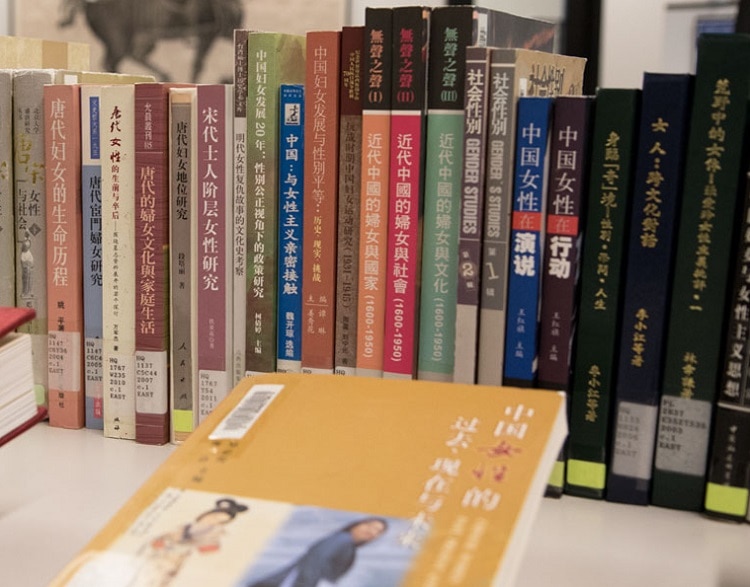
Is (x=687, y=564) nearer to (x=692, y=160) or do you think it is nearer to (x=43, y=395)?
(x=692, y=160)

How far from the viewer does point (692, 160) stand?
625 millimetres

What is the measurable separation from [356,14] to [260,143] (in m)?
1.22

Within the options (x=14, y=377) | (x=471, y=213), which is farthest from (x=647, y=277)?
(x=14, y=377)

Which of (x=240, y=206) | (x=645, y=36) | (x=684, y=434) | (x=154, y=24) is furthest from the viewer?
(x=154, y=24)

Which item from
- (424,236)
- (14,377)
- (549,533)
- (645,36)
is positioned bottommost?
(549,533)

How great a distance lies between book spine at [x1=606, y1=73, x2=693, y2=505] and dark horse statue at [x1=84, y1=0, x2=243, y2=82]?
1.47 m

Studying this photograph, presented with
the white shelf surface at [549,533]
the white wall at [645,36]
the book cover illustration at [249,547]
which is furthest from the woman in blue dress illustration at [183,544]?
the white wall at [645,36]

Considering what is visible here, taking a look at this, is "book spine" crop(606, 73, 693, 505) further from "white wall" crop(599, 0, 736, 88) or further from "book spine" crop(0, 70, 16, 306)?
"white wall" crop(599, 0, 736, 88)

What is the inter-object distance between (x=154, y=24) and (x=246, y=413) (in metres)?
1.64

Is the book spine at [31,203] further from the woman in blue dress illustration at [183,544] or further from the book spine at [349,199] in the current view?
the woman in blue dress illustration at [183,544]

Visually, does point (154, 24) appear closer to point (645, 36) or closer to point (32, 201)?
point (645, 36)

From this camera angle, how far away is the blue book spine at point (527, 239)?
0.66 metres

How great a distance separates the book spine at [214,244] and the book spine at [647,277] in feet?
1.10

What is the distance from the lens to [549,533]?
64 cm
